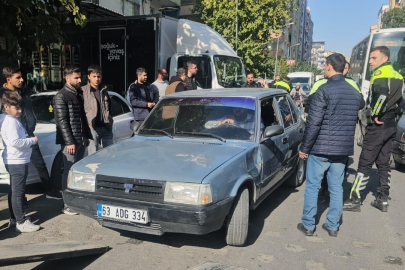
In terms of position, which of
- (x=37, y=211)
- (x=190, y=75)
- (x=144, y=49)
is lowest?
(x=37, y=211)

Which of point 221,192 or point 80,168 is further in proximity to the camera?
point 80,168

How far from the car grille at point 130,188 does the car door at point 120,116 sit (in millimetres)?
3102

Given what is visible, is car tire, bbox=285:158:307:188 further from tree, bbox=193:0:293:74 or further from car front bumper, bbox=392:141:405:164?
tree, bbox=193:0:293:74

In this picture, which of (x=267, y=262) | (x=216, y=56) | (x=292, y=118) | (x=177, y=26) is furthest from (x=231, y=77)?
(x=267, y=262)

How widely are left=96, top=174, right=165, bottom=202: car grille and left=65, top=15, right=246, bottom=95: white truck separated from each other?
5870 millimetres

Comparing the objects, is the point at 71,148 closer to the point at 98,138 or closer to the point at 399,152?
the point at 98,138

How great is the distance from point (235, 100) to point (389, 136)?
2.09 m

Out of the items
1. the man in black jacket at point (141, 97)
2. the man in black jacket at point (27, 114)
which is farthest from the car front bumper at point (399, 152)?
the man in black jacket at point (27, 114)

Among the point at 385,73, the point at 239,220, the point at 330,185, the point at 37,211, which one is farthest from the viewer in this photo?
the point at 37,211

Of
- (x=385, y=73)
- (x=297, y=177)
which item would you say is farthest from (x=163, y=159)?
(x=385, y=73)

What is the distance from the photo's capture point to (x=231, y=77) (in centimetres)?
1062

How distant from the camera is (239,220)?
3.61 m

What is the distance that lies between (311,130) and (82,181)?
7.87ft

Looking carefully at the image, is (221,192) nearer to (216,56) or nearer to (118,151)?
(118,151)
